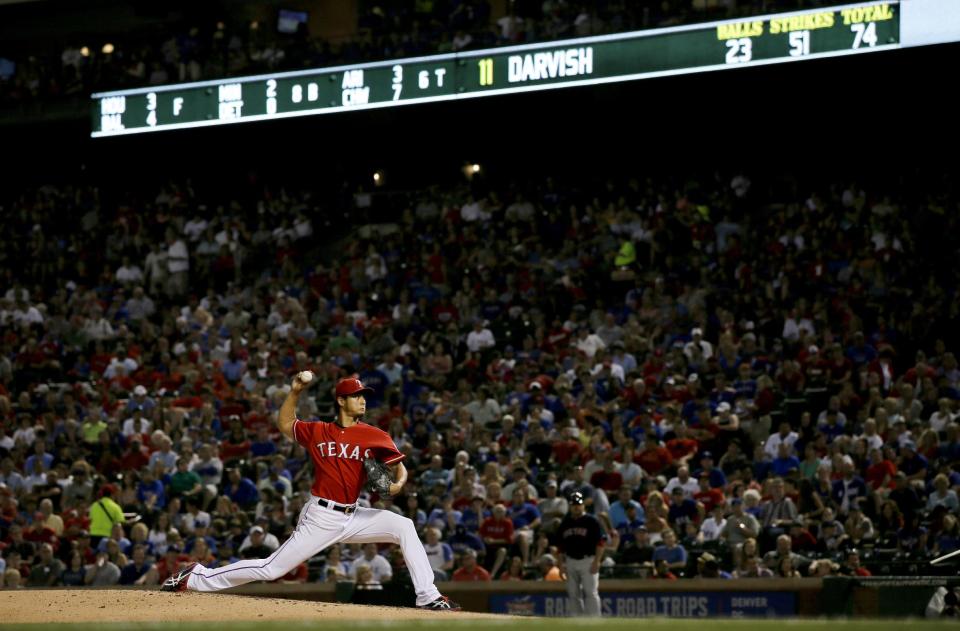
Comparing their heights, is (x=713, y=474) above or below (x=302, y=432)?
below

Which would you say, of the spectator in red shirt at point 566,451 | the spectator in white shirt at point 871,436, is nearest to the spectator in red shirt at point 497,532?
the spectator in red shirt at point 566,451

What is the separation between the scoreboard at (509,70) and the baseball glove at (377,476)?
9551mm

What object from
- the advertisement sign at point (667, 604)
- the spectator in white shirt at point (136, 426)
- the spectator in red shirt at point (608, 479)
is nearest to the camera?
the advertisement sign at point (667, 604)

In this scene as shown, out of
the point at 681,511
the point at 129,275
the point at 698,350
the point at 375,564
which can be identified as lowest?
the point at 375,564

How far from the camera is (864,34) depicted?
16.3m

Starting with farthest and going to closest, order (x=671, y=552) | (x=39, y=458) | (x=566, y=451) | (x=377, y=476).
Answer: (x=39, y=458)
(x=566, y=451)
(x=671, y=552)
(x=377, y=476)

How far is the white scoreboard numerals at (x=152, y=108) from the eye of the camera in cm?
1986

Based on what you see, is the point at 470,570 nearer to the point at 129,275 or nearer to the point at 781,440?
the point at 781,440

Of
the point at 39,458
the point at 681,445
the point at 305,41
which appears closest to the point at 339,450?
the point at 681,445

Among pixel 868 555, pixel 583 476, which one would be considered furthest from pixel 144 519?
pixel 868 555

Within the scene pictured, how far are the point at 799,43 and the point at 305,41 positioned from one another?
866 centimetres

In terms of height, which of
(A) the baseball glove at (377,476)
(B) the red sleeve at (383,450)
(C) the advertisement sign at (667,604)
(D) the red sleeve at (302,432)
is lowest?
(C) the advertisement sign at (667,604)

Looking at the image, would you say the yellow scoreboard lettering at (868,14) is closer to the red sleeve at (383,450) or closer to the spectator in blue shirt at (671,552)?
the spectator in blue shirt at (671,552)

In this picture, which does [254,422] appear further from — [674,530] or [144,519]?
[674,530]
